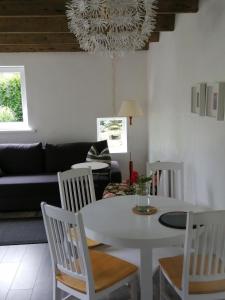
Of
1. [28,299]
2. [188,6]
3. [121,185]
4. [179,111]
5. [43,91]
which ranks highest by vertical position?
[188,6]

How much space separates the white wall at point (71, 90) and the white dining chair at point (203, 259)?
364cm

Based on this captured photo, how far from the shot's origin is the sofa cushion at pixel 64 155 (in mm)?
4844

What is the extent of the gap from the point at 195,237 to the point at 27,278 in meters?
1.76

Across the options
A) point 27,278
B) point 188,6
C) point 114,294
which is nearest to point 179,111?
point 188,6

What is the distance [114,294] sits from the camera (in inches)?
100

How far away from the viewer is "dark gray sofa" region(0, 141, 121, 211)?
428cm

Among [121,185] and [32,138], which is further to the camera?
[32,138]

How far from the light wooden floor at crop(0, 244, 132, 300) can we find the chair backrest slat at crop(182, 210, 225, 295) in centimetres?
95

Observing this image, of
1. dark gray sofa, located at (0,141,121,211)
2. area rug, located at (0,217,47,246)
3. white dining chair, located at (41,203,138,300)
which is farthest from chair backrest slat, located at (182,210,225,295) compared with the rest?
dark gray sofa, located at (0,141,121,211)

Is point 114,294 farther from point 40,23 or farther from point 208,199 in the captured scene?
point 40,23

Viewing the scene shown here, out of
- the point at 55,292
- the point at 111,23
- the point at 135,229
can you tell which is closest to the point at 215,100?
the point at 111,23

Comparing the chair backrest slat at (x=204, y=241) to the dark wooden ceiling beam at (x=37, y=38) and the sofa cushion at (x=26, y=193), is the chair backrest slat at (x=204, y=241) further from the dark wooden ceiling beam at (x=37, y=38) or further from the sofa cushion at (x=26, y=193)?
the dark wooden ceiling beam at (x=37, y=38)

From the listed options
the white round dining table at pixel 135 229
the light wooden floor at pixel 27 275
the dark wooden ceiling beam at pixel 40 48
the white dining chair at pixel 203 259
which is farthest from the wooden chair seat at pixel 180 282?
the dark wooden ceiling beam at pixel 40 48

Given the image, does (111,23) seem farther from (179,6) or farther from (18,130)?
(18,130)
